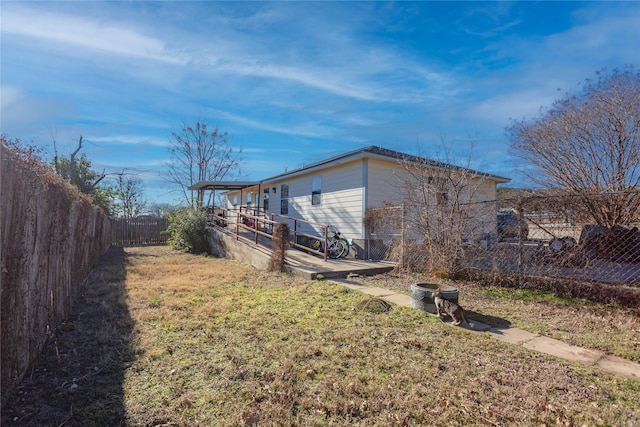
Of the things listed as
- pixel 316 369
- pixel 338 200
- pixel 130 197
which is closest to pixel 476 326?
pixel 316 369

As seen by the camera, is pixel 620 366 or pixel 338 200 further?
pixel 338 200

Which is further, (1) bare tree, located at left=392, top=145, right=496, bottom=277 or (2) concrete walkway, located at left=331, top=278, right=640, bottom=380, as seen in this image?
(1) bare tree, located at left=392, top=145, right=496, bottom=277

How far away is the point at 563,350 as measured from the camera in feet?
11.0

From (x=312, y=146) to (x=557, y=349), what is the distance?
2740cm

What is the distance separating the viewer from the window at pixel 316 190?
12570mm

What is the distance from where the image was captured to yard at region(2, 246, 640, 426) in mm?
2230

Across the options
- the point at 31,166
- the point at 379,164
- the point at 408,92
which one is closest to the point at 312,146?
the point at 408,92

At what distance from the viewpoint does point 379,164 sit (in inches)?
418

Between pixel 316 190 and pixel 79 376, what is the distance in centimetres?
1041

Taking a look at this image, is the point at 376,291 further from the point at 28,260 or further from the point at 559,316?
the point at 28,260

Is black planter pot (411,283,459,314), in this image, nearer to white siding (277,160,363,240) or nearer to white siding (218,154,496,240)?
white siding (218,154,496,240)

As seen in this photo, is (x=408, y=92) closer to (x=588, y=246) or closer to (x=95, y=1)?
(x=588, y=246)

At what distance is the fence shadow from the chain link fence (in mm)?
5913

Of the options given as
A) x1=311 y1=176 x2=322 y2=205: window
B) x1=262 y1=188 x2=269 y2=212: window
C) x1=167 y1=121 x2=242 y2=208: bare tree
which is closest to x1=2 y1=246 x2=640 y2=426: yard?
x1=311 y1=176 x2=322 y2=205: window
